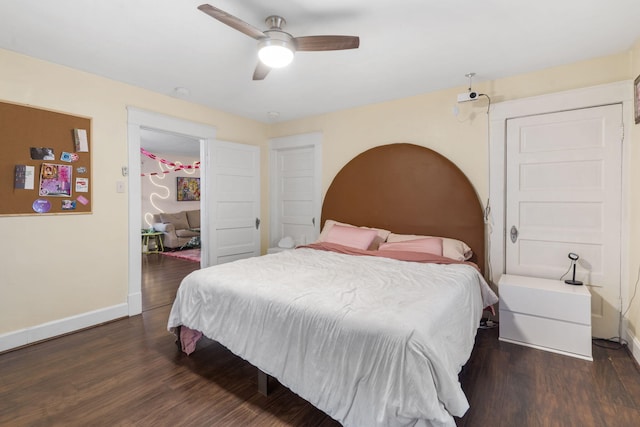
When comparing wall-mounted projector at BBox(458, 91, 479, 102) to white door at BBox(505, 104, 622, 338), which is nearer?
white door at BBox(505, 104, 622, 338)

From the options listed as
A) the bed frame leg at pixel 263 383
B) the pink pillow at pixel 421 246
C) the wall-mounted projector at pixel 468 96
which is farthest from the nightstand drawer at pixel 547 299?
the bed frame leg at pixel 263 383

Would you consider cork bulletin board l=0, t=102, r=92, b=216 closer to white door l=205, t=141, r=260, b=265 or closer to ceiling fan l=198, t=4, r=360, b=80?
white door l=205, t=141, r=260, b=265

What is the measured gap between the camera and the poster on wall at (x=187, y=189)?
311 inches

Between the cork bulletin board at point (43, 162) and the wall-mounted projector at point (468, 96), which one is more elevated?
the wall-mounted projector at point (468, 96)

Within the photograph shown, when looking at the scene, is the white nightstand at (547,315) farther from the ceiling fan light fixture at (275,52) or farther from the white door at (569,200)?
the ceiling fan light fixture at (275,52)

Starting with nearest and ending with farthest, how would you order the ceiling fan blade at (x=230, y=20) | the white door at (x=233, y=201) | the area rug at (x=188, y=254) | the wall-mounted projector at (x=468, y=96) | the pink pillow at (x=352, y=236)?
the ceiling fan blade at (x=230, y=20) < the wall-mounted projector at (x=468, y=96) < the pink pillow at (x=352, y=236) < the white door at (x=233, y=201) < the area rug at (x=188, y=254)

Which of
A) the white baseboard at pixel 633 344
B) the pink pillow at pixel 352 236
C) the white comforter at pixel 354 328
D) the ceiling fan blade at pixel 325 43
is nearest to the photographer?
the white comforter at pixel 354 328

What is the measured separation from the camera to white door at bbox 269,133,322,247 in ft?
14.0

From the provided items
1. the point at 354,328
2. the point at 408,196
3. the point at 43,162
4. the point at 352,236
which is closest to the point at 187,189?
the point at 43,162

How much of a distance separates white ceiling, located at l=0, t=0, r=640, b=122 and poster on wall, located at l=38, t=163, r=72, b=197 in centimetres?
92

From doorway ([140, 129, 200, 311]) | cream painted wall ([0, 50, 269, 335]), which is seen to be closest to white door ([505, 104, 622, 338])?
cream painted wall ([0, 50, 269, 335])

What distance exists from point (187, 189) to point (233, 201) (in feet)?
14.8

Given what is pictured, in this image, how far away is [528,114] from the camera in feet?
9.16

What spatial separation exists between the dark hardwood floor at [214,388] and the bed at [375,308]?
0.76 ft
